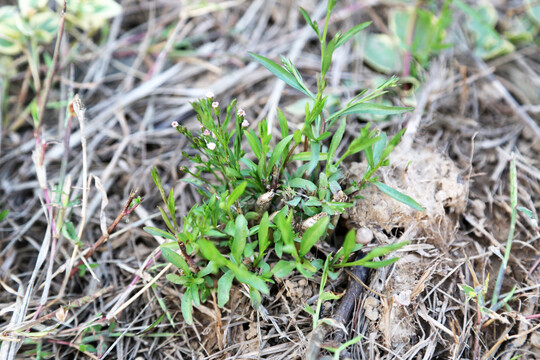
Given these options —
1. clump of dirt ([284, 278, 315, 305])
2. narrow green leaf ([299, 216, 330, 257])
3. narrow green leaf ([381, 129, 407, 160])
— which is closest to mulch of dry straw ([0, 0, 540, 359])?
clump of dirt ([284, 278, 315, 305])

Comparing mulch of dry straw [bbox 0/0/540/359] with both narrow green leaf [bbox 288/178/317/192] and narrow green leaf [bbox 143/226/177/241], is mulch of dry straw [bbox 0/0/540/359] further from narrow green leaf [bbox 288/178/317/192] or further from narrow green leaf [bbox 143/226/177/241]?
narrow green leaf [bbox 288/178/317/192]

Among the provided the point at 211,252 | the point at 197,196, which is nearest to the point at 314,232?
the point at 211,252

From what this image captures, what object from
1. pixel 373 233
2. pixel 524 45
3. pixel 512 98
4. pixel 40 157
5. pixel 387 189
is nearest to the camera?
pixel 387 189

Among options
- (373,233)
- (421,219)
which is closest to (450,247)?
(421,219)

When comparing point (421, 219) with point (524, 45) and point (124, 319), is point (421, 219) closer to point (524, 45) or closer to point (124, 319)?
point (124, 319)

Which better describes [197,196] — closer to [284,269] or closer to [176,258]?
[176,258]

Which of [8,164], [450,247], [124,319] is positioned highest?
[450,247]

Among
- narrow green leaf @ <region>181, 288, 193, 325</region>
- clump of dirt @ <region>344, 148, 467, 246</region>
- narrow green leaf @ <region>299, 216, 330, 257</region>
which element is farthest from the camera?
clump of dirt @ <region>344, 148, 467, 246</region>

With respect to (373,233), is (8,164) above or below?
below
